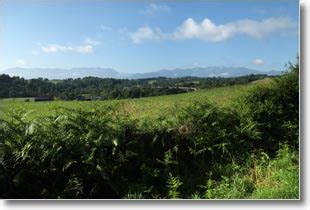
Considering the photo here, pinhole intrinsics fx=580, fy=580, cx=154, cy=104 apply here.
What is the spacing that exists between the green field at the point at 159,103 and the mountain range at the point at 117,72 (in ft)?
1.80

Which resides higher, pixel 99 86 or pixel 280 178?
pixel 99 86

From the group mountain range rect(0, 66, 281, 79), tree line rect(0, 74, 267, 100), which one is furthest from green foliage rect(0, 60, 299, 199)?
mountain range rect(0, 66, 281, 79)

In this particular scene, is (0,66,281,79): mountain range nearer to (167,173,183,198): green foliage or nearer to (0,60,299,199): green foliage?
(0,60,299,199): green foliage

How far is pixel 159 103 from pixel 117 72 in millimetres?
1586

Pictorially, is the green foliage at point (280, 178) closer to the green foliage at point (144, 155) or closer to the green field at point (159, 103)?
the green foliage at point (144, 155)

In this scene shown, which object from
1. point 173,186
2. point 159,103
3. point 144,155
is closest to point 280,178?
point 173,186

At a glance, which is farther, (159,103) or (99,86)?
(159,103)

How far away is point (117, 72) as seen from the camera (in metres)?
5.88

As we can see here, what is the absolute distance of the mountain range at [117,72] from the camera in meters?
5.71

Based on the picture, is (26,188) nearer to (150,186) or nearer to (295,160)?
(150,186)

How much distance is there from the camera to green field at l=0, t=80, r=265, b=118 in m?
6.34

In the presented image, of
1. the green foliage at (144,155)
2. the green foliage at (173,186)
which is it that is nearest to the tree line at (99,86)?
the green foliage at (144,155)

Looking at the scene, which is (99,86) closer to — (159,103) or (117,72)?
(117,72)

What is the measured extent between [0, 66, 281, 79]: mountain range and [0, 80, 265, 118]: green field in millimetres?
548
